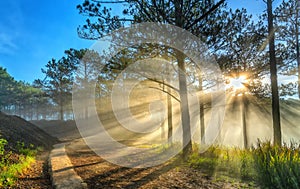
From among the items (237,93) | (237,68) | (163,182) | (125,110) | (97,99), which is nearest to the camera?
(163,182)

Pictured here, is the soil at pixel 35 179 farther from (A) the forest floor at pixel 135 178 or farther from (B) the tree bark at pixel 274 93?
(B) the tree bark at pixel 274 93

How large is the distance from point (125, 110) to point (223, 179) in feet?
68.0

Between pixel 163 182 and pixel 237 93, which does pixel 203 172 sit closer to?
pixel 163 182

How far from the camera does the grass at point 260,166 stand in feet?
9.47

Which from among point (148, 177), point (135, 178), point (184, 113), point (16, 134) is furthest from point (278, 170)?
point (16, 134)

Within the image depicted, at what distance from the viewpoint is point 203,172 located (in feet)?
14.2

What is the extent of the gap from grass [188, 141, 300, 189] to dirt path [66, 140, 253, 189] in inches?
12.4

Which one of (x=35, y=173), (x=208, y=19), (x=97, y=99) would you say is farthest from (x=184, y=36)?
(x=97, y=99)

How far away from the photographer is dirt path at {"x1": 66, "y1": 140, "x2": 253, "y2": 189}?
3.45 meters

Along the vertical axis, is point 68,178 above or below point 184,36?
below

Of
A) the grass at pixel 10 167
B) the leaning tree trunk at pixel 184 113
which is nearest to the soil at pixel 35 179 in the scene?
the grass at pixel 10 167

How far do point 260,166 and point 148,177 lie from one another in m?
2.14

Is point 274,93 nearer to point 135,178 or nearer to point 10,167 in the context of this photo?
point 135,178

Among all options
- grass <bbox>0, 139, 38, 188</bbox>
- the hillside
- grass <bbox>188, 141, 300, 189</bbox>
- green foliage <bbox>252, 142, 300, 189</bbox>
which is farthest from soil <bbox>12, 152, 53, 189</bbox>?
green foliage <bbox>252, 142, 300, 189</bbox>
